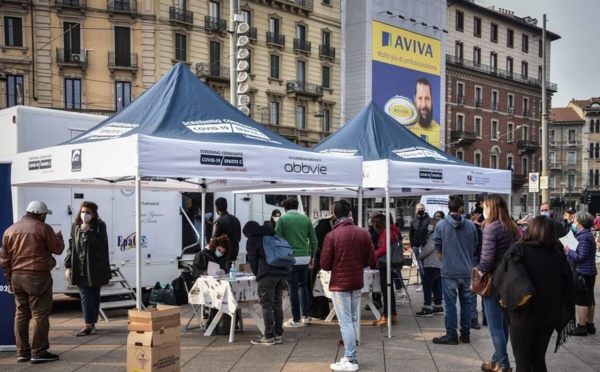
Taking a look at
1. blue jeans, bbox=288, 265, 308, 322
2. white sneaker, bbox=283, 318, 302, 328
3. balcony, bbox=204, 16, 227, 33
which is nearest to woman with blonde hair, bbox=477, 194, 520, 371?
blue jeans, bbox=288, 265, 308, 322

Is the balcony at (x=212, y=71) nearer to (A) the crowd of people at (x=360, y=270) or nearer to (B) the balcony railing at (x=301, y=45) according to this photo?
(B) the balcony railing at (x=301, y=45)

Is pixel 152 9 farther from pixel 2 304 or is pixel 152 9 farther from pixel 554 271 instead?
pixel 554 271

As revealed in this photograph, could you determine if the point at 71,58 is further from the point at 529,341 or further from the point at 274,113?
the point at 529,341

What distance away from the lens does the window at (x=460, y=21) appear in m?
58.3

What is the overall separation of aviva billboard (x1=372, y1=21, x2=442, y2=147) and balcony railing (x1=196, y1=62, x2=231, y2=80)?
12.4 metres

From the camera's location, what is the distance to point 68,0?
117 ft

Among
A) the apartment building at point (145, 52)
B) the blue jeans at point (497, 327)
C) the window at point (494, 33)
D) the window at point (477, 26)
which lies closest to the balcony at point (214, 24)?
the apartment building at point (145, 52)

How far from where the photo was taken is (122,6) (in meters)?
37.0

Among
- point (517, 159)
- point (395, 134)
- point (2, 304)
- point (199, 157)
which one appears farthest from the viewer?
point (517, 159)

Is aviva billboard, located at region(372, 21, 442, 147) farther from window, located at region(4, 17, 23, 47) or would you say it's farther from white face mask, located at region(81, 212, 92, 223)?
white face mask, located at region(81, 212, 92, 223)

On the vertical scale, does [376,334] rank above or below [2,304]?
below

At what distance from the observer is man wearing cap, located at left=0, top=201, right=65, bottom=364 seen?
7.14 metres

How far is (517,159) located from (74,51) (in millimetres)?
48275

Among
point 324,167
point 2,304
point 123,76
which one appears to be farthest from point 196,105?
point 123,76
